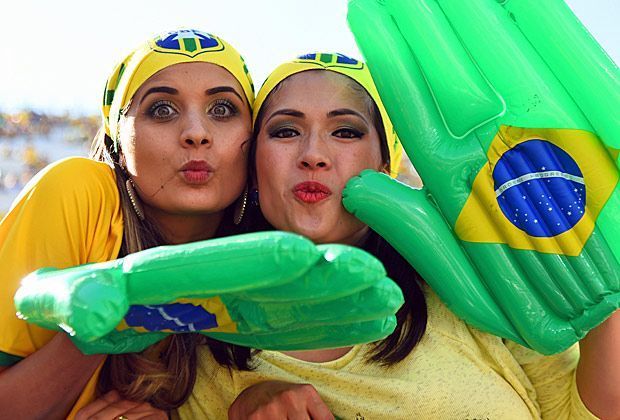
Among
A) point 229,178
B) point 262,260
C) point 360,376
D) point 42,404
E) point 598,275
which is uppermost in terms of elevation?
point 262,260

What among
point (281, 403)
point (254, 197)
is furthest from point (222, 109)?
point (281, 403)

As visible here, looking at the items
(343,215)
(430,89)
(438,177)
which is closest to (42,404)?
(343,215)

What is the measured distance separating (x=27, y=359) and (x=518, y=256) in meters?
0.99

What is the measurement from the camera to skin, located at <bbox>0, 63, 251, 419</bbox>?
1.75 metres

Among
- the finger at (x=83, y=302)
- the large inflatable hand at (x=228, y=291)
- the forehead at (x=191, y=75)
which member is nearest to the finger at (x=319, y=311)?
the large inflatable hand at (x=228, y=291)

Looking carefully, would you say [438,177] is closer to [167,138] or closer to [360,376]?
[360,376]

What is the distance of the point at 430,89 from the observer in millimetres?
1719

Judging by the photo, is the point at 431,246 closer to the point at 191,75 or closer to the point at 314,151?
the point at 314,151

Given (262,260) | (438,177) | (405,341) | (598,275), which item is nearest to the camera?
(262,260)

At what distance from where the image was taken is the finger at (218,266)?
1.06m

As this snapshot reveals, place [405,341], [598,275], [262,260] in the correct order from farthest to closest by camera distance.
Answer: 1. [405,341]
2. [598,275]
3. [262,260]

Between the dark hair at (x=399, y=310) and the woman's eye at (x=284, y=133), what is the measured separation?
63 mm

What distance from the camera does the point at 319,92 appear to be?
71.7 inches

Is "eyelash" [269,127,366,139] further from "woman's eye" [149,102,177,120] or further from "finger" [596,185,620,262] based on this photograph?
"finger" [596,185,620,262]
